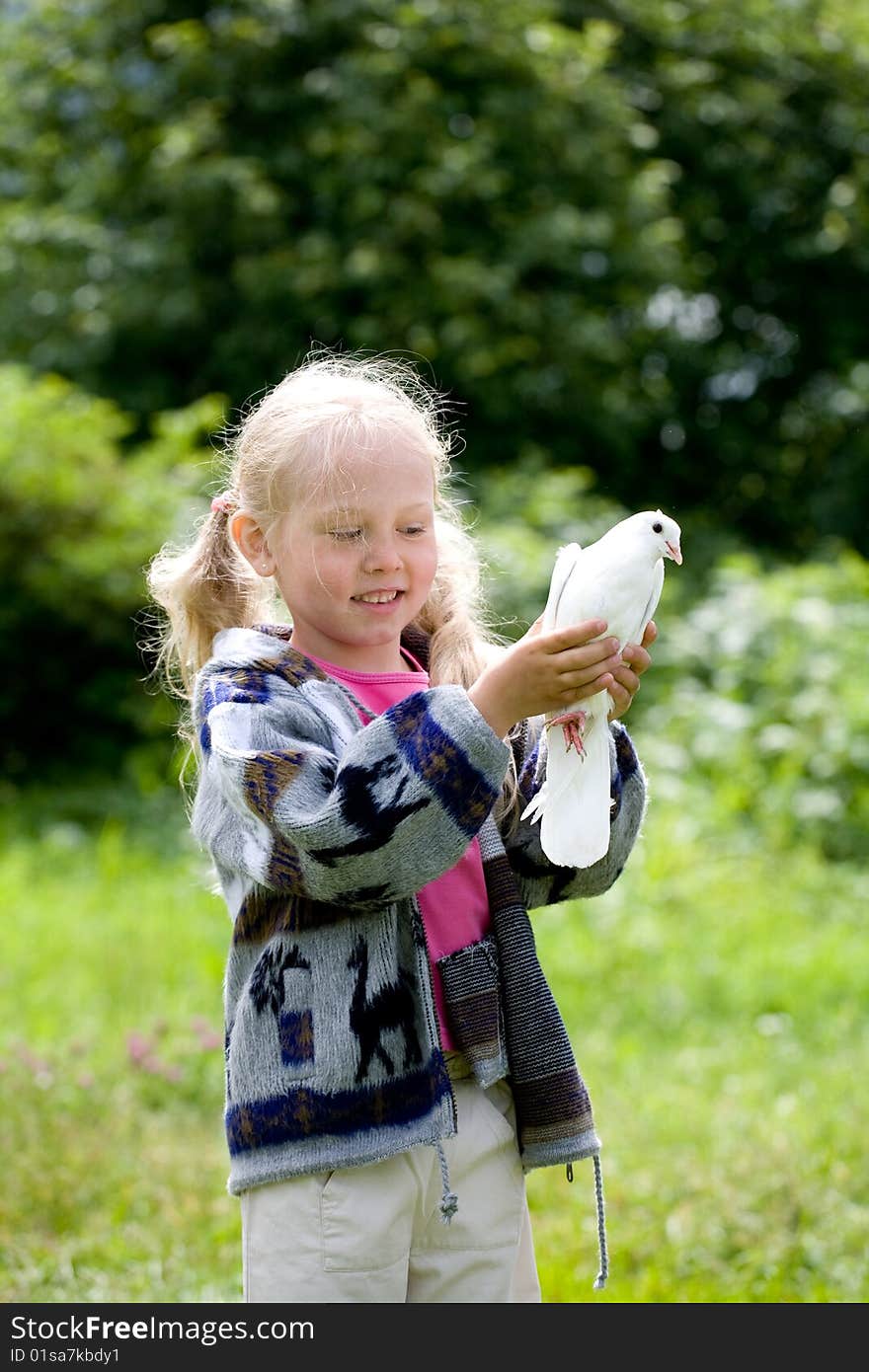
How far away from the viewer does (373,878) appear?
1.64 m

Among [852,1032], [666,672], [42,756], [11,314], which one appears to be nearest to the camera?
[852,1032]

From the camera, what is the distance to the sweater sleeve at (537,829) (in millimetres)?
1941

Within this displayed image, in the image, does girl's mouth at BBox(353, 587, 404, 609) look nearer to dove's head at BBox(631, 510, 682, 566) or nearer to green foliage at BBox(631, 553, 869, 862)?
dove's head at BBox(631, 510, 682, 566)

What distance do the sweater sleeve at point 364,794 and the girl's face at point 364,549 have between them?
0.15 metres

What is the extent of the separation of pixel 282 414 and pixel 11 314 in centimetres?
900

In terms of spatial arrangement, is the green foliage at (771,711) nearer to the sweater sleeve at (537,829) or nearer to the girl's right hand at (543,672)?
the sweater sleeve at (537,829)

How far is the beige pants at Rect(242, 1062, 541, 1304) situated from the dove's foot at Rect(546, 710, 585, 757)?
0.44 m

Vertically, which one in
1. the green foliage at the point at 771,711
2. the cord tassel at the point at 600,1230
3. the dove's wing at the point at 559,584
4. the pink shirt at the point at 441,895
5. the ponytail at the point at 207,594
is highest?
the green foliage at the point at 771,711

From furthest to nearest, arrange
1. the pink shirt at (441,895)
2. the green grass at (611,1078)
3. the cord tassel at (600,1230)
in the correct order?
the green grass at (611,1078) → the cord tassel at (600,1230) → the pink shirt at (441,895)

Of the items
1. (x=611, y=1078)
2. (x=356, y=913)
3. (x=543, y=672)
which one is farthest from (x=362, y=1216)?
(x=611, y=1078)

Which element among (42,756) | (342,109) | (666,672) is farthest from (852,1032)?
(342,109)

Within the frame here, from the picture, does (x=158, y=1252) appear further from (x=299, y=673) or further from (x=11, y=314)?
(x=11, y=314)

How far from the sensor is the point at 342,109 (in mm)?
9453

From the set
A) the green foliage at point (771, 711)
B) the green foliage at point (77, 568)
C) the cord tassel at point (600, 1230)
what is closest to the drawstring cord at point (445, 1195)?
the cord tassel at point (600, 1230)
